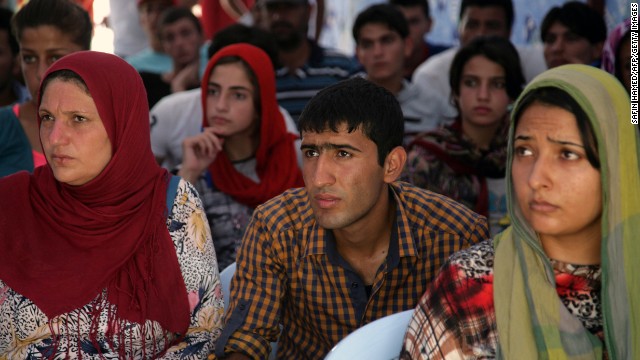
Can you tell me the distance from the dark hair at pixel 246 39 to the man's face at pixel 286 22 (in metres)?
0.69

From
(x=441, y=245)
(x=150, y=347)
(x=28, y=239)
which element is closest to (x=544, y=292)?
(x=441, y=245)

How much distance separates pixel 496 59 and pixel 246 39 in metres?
1.33

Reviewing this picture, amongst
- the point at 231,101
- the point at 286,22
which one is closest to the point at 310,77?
the point at 286,22

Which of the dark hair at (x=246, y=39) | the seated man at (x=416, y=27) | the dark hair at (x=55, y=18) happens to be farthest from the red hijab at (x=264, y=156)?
the seated man at (x=416, y=27)

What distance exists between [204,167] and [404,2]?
10.2 feet

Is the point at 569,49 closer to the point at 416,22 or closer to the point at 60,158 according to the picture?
the point at 416,22

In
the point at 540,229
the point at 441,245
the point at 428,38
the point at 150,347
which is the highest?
the point at 428,38

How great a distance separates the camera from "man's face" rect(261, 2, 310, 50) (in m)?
5.48

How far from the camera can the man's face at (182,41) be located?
619 cm

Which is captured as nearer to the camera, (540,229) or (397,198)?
(540,229)

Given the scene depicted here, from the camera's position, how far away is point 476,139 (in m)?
4.25

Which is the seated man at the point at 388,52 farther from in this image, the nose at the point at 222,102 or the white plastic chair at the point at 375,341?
the white plastic chair at the point at 375,341

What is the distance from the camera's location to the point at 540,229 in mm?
2113

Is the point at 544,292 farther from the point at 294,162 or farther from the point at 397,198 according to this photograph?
the point at 294,162
